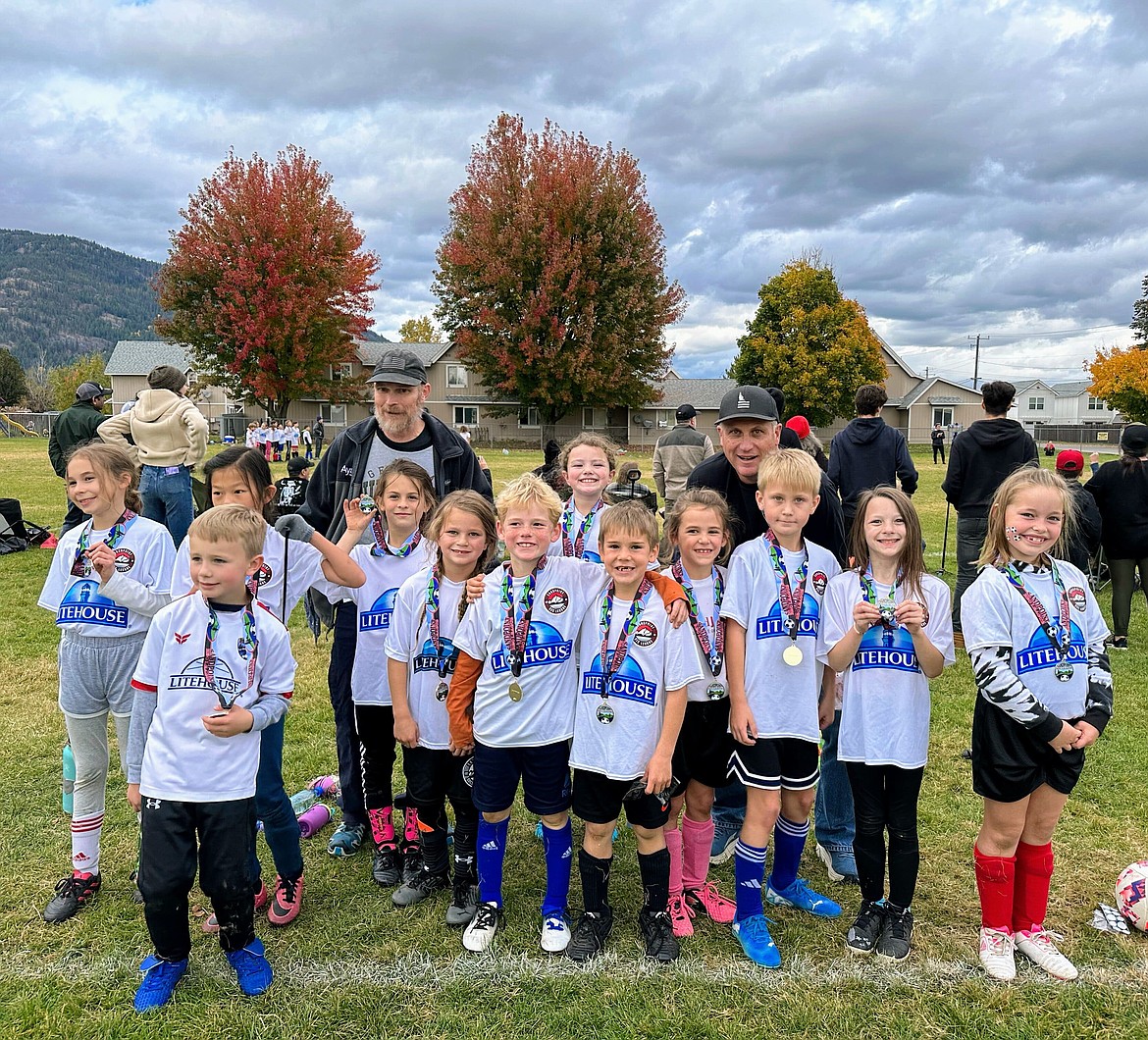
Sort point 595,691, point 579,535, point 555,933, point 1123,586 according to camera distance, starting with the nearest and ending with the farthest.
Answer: point 595,691, point 555,933, point 579,535, point 1123,586

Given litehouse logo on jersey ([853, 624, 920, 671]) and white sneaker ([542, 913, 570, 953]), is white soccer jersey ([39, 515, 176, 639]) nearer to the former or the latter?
white sneaker ([542, 913, 570, 953])

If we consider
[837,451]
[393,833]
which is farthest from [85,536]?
[837,451]

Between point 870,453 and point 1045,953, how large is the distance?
5.08 meters

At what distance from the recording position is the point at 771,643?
299 centimetres

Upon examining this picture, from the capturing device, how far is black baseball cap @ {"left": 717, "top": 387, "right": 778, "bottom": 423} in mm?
3230

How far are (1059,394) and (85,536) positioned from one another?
10080cm

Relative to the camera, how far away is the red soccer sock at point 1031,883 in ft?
9.55

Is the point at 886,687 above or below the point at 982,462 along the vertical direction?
below

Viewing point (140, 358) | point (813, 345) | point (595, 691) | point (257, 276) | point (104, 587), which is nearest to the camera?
point (595, 691)

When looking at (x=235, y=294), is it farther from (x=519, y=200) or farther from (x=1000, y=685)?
(x=1000, y=685)

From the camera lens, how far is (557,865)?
307 cm

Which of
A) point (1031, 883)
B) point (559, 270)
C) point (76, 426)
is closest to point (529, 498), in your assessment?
point (1031, 883)

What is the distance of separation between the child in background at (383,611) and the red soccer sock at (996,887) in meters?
2.36

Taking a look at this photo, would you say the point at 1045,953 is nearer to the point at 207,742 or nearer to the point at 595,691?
the point at 595,691
